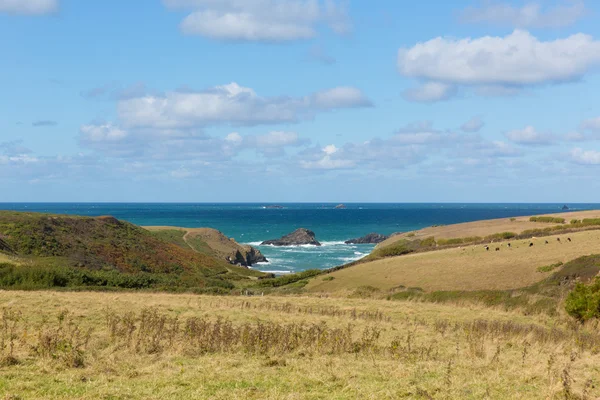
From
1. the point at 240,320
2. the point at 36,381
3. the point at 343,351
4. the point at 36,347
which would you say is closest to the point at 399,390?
the point at 343,351

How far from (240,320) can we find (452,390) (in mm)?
11919

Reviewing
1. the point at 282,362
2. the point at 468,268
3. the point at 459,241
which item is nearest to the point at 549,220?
the point at 459,241

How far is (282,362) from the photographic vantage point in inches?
516

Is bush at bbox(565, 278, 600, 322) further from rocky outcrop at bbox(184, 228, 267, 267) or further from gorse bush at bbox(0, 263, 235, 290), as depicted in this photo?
rocky outcrop at bbox(184, 228, 267, 267)

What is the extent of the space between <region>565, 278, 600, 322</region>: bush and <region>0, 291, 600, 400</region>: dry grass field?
134 inches

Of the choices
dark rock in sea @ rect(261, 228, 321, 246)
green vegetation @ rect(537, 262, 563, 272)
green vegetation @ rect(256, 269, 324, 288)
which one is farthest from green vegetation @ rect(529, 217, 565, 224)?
dark rock in sea @ rect(261, 228, 321, 246)

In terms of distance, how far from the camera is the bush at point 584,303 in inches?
955

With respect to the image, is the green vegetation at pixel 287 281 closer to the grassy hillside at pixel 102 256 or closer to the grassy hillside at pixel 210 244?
the grassy hillside at pixel 102 256

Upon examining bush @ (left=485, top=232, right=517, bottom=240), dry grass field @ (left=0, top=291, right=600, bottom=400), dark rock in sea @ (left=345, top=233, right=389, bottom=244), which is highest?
bush @ (left=485, top=232, right=517, bottom=240)

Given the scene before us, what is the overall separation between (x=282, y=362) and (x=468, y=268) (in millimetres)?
36641

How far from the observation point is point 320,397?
10156 millimetres

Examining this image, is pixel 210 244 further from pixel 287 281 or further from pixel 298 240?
pixel 287 281

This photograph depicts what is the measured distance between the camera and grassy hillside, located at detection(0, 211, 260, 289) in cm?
4516

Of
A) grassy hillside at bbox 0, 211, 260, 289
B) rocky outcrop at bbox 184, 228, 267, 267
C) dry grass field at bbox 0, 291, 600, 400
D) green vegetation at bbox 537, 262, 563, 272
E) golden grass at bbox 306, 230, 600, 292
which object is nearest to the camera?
dry grass field at bbox 0, 291, 600, 400
